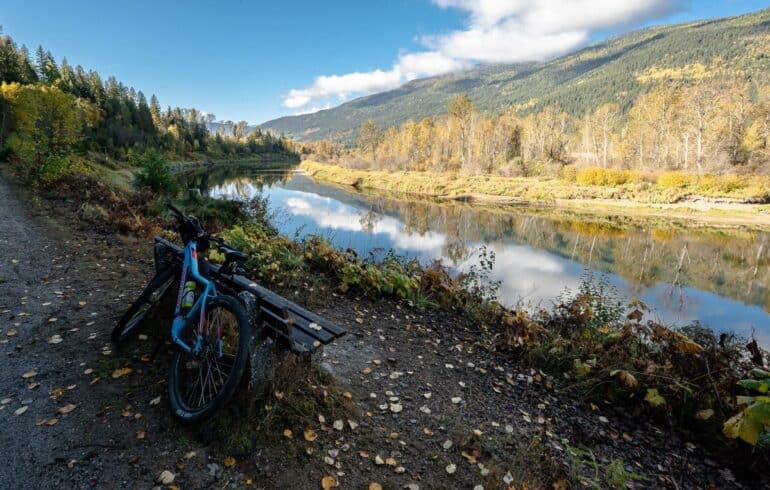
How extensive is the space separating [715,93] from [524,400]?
56.4 meters

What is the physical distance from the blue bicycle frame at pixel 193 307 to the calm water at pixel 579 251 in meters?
7.86

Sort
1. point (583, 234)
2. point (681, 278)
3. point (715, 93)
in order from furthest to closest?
1. point (715, 93)
2. point (583, 234)
3. point (681, 278)

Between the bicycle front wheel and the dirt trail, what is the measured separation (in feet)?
0.67

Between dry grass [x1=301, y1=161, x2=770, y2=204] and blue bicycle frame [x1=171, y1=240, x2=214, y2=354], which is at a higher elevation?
blue bicycle frame [x1=171, y1=240, x2=214, y2=354]

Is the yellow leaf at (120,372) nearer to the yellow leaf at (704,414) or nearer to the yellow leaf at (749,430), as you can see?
the yellow leaf at (749,430)

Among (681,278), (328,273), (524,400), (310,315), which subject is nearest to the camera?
(310,315)

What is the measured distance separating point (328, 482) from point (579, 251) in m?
18.4

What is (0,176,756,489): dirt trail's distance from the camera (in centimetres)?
283

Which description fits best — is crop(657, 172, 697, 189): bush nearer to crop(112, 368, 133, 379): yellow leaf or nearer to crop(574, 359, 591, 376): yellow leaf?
crop(574, 359, 591, 376): yellow leaf

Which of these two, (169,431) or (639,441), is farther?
(639,441)

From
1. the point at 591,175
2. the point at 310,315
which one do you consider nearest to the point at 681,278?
the point at 310,315

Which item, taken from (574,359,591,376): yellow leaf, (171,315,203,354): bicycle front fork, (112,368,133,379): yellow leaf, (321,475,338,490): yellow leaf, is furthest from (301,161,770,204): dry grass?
(112,368,133,379): yellow leaf

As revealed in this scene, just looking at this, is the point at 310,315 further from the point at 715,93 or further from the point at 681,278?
the point at 715,93

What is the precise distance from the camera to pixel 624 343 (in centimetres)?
552
